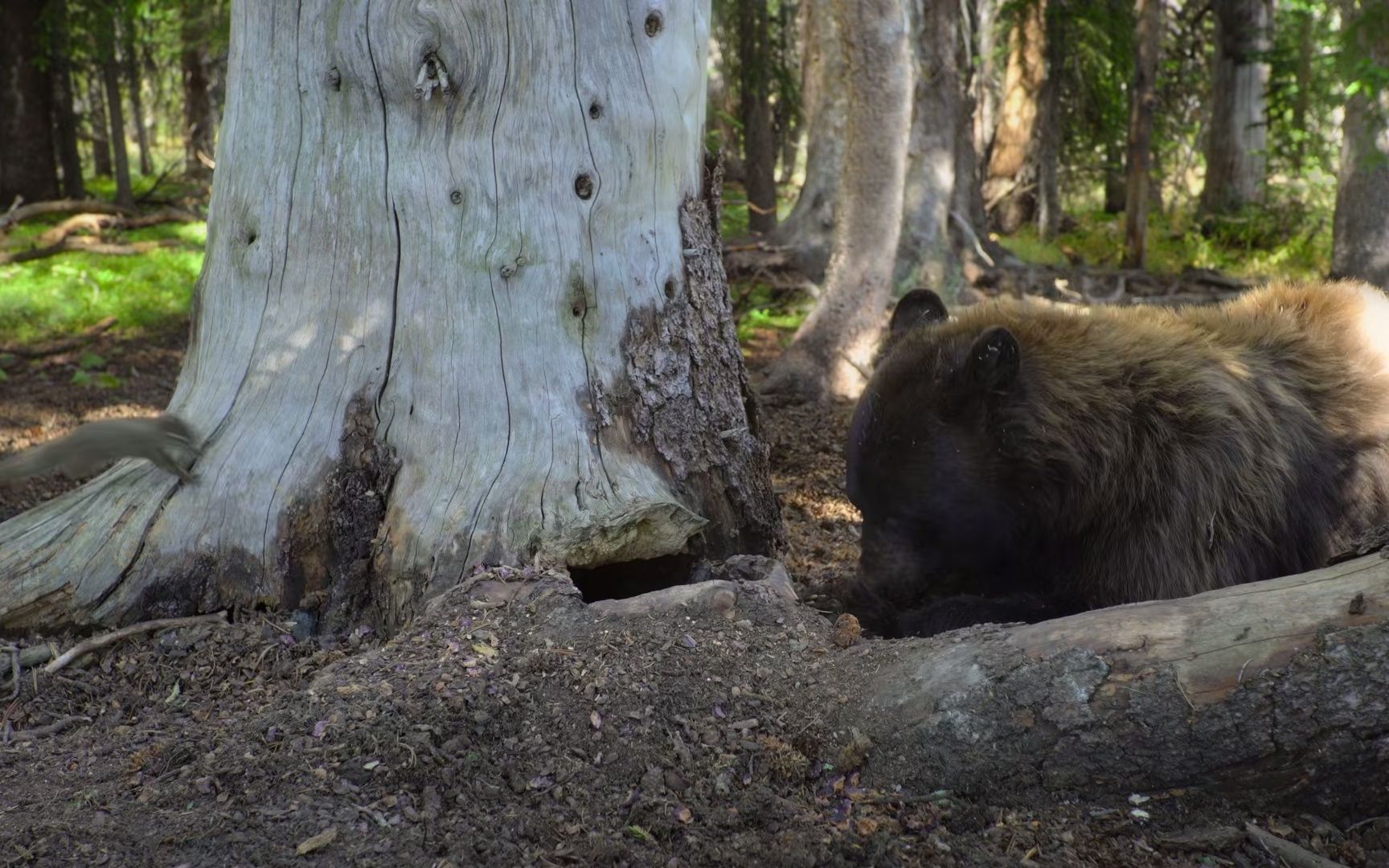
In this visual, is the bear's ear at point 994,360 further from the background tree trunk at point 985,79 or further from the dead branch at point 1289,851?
the background tree trunk at point 985,79

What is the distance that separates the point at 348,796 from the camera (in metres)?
2.54

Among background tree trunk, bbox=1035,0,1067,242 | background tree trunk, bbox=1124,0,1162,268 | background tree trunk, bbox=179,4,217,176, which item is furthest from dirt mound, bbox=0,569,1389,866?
background tree trunk, bbox=179,4,217,176

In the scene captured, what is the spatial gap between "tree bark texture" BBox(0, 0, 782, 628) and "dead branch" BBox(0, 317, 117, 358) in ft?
21.7

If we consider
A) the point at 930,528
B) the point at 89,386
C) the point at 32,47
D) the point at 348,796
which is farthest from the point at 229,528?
the point at 32,47

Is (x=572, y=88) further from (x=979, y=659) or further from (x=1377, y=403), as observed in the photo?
(x=1377, y=403)

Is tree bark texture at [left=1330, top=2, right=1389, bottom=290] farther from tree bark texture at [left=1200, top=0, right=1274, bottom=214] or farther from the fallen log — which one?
the fallen log

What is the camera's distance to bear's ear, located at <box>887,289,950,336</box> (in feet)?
14.8

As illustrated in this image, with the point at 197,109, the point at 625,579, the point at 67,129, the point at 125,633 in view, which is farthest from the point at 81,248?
the point at 625,579

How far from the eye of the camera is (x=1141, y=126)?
14492 mm

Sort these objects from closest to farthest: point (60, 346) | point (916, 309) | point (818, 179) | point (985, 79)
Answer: point (916, 309) < point (60, 346) < point (818, 179) < point (985, 79)

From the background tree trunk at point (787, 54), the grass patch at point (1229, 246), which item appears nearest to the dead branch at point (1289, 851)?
the grass patch at point (1229, 246)

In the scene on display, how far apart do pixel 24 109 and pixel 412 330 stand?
46.9 ft

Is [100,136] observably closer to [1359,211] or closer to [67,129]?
[67,129]

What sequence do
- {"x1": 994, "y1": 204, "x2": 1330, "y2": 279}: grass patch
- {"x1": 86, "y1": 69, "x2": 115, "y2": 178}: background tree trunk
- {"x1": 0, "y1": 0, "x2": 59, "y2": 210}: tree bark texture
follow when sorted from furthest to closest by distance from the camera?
{"x1": 86, "y1": 69, "x2": 115, "y2": 178}: background tree trunk < {"x1": 994, "y1": 204, "x2": 1330, "y2": 279}: grass patch < {"x1": 0, "y1": 0, "x2": 59, "y2": 210}: tree bark texture
